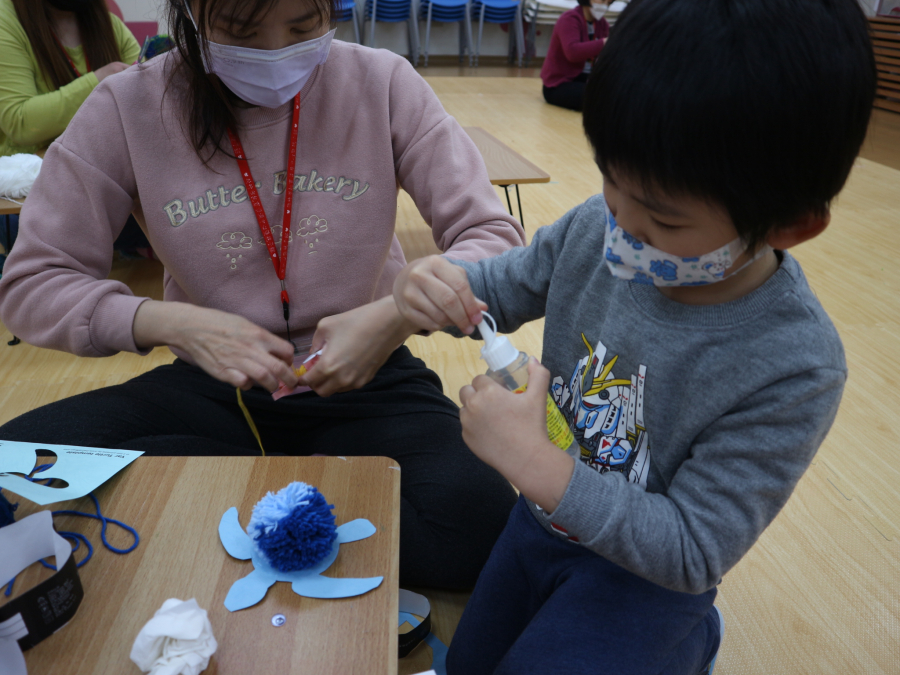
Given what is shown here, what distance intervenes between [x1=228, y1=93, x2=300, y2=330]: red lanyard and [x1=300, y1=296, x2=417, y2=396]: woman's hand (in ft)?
0.58

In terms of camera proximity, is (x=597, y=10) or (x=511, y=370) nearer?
(x=511, y=370)

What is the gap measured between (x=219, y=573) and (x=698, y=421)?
494mm

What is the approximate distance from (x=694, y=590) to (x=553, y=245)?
0.44 metres

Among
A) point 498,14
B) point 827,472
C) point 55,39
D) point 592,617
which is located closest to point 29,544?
point 592,617

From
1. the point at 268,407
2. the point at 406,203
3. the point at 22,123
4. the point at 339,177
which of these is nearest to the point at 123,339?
the point at 268,407

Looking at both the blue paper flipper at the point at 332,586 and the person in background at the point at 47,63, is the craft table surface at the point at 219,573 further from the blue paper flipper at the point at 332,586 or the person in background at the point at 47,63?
the person in background at the point at 47,63

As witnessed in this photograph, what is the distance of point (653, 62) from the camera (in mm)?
544

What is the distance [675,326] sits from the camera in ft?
A: 2.28

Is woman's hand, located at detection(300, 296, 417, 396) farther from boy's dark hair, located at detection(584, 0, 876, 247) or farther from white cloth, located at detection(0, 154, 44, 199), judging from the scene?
white cloth, located at detection(0, 154, 44, 199)

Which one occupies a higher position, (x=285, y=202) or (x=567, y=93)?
(x=285, y=202)

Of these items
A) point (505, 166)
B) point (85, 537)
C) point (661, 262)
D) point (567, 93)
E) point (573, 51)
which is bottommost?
point (567, 93)

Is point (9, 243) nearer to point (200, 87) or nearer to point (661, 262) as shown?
point (200, 87)

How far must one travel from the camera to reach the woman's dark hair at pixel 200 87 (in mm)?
993

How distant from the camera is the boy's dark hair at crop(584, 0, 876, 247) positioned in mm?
516
